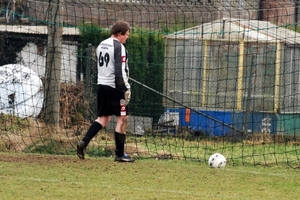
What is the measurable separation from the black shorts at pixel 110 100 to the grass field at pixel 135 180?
0.71m

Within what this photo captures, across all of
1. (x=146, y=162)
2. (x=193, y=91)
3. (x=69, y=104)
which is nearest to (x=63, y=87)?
(x=69, y=104)

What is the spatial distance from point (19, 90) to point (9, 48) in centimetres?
256

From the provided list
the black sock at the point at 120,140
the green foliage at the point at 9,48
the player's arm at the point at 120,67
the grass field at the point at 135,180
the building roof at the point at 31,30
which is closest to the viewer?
the grass field at the point at 135,180

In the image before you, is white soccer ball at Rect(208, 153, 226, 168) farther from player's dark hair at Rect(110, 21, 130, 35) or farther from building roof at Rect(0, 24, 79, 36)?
building roof at Rect(0, 24, 79, 36)

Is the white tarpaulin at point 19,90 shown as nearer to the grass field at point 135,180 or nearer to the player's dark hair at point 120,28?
the grass field at point 135,180

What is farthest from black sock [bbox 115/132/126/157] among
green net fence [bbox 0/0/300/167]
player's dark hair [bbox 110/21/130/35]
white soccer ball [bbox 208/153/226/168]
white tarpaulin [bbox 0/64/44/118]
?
white tarpaulin [bbox 0/64/44/118]

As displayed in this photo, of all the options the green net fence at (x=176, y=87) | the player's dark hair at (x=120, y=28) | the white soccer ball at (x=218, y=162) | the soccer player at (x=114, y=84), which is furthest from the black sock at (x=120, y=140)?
the green net fence at (x=176, y=87)

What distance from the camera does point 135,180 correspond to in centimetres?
1000

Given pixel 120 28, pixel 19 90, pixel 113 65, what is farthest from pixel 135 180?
pixel 19 90

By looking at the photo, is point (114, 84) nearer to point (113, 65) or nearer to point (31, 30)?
point (113, 65)

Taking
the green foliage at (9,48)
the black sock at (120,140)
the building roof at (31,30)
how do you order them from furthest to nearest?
the building roof at (31,30)
the green foliage at (9,48)
the black sock at (120,140)

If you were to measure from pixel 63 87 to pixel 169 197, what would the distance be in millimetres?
8297

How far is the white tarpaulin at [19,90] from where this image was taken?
49.8 feet

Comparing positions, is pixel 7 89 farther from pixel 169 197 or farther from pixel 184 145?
pixel 169 197
